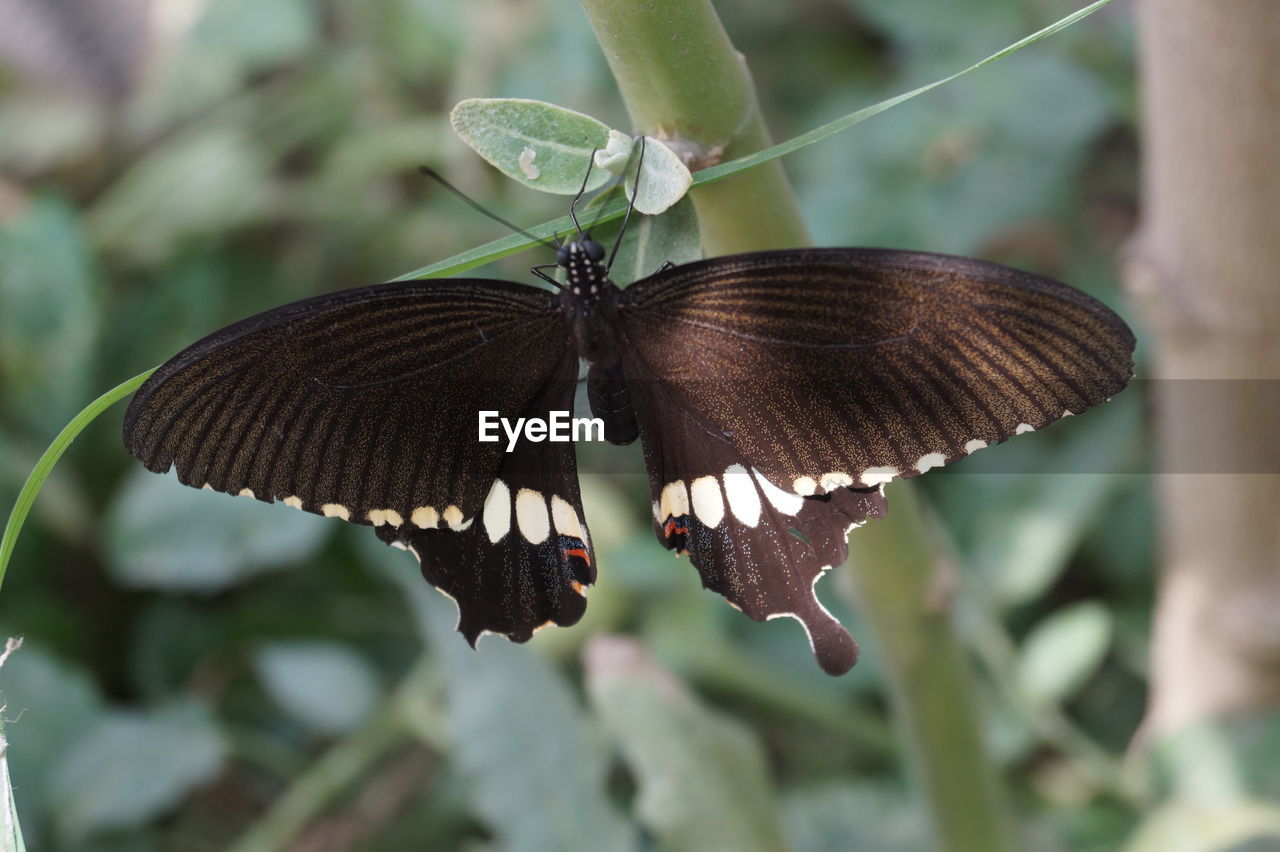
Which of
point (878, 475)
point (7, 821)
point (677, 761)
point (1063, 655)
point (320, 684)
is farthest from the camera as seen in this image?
point (320, 684)

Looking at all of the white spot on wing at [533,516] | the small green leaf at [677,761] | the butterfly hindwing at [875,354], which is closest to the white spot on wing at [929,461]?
the butterfly hindwing at [875,354]

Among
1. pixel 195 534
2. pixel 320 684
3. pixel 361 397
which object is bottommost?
pixel 361 397

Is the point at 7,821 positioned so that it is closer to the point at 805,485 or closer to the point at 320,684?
the point at 805,485

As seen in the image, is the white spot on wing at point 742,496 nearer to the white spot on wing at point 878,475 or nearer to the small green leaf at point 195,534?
the white spot on wing at point 878,475

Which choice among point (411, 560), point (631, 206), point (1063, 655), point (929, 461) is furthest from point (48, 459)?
point (1063, 655)

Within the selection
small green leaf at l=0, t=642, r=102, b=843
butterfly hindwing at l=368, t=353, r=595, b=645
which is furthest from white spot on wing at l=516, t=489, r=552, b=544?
small green leaf at l=0, t=642, r=102, b=843

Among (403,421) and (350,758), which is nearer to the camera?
(403,421)

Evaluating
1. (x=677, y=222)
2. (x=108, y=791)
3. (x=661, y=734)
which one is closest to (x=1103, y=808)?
(x=661, y=734)

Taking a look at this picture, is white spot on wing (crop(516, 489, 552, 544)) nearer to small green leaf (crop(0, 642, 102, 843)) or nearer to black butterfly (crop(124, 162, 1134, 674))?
black butterfly (crop(124, 162, 1134, 674))
